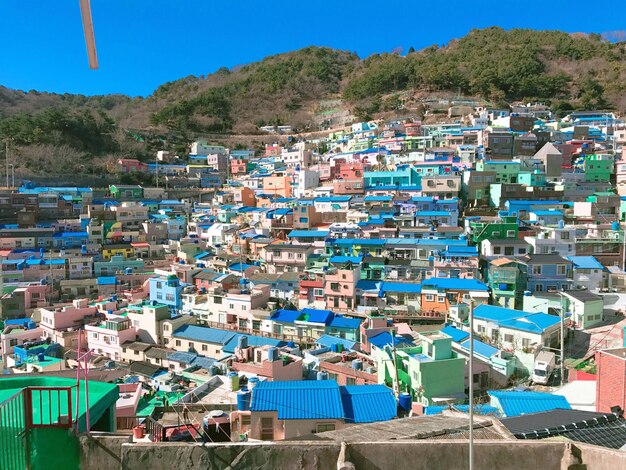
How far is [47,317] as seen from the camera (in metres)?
14.8

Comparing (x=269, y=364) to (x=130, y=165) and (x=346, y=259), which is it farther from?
(x=130, y=165)

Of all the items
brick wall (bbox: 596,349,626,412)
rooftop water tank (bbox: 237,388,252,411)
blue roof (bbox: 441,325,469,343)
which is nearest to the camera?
brick wall (bbox: 596,349,626,412)

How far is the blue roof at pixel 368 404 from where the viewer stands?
261 inches

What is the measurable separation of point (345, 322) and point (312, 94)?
42.9 m

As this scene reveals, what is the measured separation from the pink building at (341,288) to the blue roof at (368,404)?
26.8ft

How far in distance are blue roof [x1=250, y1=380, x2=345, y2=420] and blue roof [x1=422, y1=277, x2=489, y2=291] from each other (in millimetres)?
8955

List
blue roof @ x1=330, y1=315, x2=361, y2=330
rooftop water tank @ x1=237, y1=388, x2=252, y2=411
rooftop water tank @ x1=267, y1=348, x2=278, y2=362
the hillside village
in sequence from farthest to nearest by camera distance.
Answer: blue roof @ x1=330, y1=315, x2=361, y2=330 < rooftop water tank @ x1=267, y1=348, x2=278, y2=362 < rooftop water tank @ x1=237, y1=388, x2=252, y2=411 < the hillside village

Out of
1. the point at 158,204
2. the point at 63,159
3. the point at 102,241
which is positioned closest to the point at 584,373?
the point at 102,241

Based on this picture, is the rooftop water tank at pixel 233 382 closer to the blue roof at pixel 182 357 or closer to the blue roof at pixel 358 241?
the blue roof at pixel 182 357

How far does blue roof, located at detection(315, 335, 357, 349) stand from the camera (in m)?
12.9

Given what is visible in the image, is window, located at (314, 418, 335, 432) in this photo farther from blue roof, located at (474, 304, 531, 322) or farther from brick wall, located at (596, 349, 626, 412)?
blue roof, located at (474, 304, 531, 322)

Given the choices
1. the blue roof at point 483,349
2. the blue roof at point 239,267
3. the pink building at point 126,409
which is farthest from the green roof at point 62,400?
the blue roof at point 239,267

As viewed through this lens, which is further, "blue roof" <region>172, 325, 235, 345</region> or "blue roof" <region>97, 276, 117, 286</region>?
"blue roof" <region>97, 276, 117, 286</region>

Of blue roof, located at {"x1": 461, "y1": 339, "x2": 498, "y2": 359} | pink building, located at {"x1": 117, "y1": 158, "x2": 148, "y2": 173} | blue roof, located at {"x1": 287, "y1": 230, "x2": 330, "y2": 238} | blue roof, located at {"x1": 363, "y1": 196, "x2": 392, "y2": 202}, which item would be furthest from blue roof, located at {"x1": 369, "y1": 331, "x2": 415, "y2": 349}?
pink building, located at {"x1": 117, "y1": 158, "x2": 148, "y2": 173}
